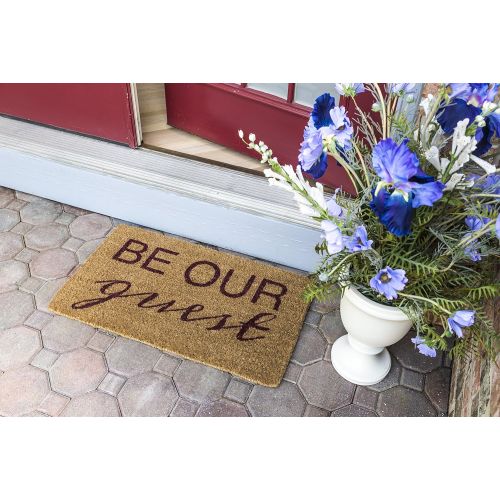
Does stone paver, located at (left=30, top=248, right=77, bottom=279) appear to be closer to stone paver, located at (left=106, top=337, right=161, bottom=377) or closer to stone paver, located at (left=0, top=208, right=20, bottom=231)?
stone paver, located at (left=0, top=208, right=20, bottom=231)

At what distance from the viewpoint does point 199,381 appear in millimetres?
1771

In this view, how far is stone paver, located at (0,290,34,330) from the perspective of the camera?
1944 mm

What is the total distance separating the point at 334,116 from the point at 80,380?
1233 millimetres

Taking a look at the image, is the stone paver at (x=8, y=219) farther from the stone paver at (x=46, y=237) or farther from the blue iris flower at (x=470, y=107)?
the blue iris flower at (x=470, y=107)

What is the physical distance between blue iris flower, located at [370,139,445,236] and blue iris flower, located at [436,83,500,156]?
212mm

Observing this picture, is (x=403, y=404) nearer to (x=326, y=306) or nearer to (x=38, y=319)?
(x=326, y=306)

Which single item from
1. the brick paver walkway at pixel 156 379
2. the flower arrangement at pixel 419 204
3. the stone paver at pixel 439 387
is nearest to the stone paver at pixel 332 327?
the brick paver walkway at pixel 156 379

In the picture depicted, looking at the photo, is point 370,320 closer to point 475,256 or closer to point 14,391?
point 475,256

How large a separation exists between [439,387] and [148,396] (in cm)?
102

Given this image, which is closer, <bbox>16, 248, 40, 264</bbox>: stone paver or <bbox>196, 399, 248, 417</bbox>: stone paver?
<bbox>196, 399, 248, 417</bbox>: stone paver

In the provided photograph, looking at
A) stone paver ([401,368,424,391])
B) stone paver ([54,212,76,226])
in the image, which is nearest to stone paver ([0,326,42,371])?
stone paver ([54,212,76,226])

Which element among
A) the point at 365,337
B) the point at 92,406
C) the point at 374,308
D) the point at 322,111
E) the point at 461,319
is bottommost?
the point at 92,406

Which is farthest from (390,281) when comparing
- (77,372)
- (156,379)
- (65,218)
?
(65,218)
